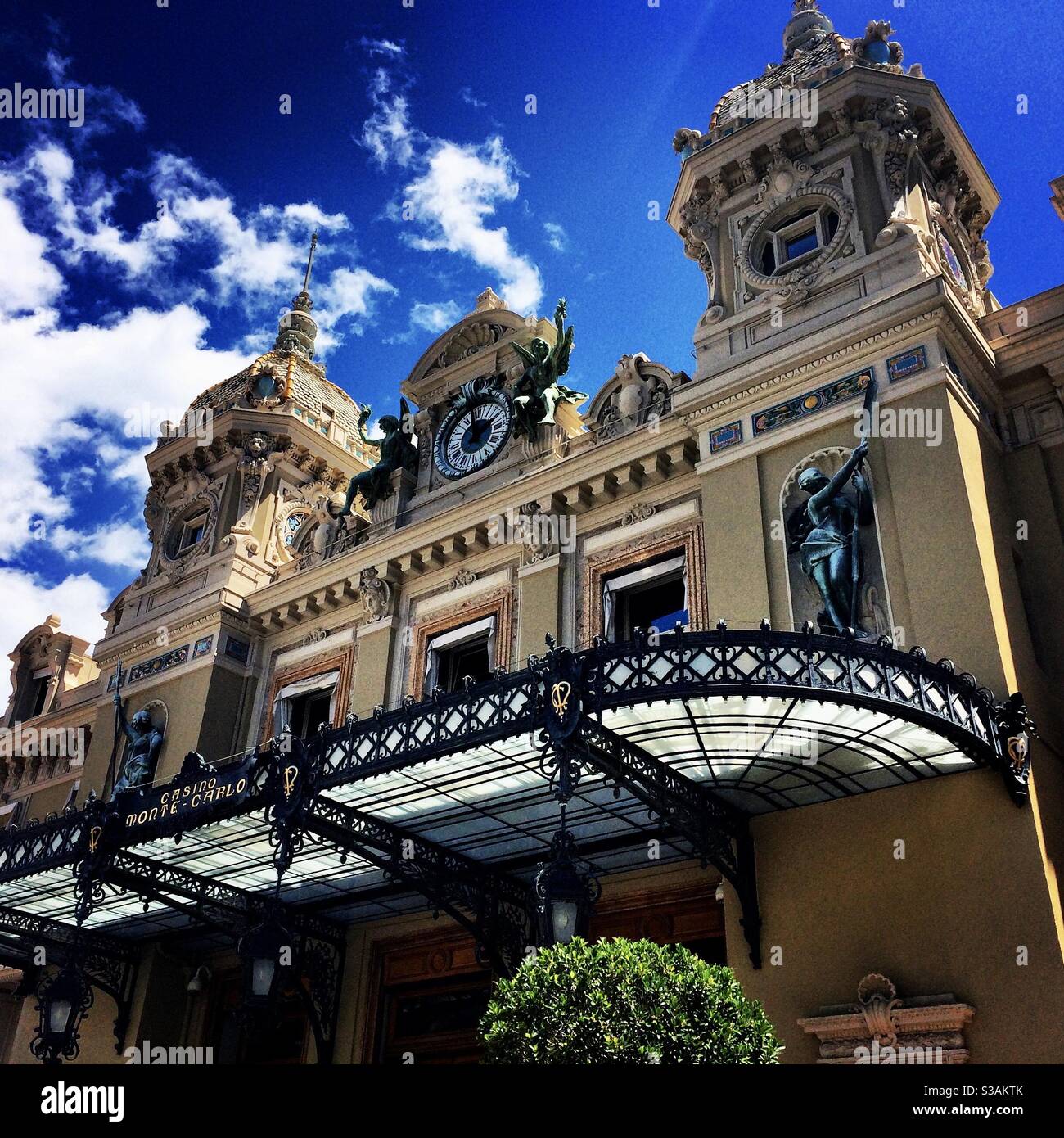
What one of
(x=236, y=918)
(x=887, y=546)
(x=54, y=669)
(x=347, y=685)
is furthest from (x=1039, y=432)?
(x=54, y=669)

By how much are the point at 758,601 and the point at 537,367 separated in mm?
7484

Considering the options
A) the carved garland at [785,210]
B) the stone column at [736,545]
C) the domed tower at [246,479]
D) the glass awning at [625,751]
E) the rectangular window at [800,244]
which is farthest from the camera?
the domed tower at [246,479]

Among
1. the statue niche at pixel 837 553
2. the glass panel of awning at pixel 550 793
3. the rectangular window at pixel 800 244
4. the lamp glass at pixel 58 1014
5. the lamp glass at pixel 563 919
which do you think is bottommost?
the lamp glass at pixel 58 1014

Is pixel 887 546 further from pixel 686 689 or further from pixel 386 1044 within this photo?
pixel 386 1044

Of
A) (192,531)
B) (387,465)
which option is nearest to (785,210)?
(387,465)

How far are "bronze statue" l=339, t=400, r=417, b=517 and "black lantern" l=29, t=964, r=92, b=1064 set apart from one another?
1000 cm

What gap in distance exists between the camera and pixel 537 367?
774 inches

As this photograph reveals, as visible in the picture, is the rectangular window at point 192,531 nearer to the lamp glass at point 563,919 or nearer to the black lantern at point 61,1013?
the black lantern at point 61,1013

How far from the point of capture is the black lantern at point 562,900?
958 cm

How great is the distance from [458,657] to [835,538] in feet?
24.1

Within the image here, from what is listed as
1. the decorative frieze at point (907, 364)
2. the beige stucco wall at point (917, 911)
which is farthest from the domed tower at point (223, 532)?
the beige stucco wall at point (917, 911)

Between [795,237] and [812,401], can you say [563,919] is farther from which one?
[795,237]

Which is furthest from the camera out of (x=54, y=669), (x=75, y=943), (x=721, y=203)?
(x=54, y=669)

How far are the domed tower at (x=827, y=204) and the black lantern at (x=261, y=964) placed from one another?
9363 millimetres
